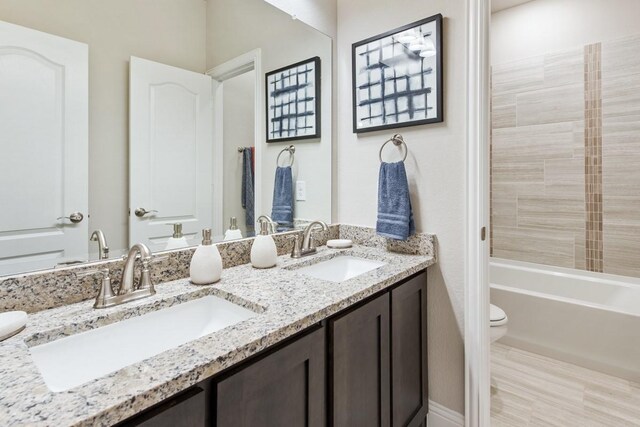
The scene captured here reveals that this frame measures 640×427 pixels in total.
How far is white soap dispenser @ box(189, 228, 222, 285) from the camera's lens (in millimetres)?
1093

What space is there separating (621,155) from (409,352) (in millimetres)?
2204

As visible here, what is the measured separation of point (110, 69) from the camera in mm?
1052

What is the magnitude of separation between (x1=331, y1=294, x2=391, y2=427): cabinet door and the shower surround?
2.17m

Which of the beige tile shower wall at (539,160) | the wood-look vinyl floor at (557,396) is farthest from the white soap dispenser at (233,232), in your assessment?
the beige tile shower wall at (539,160)

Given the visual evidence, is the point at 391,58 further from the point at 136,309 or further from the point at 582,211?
the point at 582,211

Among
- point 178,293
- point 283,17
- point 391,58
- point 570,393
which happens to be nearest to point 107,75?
point 178,293

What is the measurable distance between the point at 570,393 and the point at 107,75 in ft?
8.61

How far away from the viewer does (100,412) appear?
470 millimetres

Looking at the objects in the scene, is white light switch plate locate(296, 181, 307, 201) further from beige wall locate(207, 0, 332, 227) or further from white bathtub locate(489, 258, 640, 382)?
white bathtub locate(489, 258, 640, 382)

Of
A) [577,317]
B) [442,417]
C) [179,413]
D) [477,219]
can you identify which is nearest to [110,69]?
[179,413]

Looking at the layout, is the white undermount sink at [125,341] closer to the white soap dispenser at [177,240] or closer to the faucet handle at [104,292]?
the faucet handle at [104,292]

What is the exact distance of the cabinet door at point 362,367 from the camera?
975 mm

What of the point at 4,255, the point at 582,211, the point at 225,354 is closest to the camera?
the point at 225,354

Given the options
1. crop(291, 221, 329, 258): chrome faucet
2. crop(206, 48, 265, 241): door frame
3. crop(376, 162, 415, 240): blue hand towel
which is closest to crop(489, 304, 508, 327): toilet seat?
crop(376, 162, 415, 240): blue hand towel
